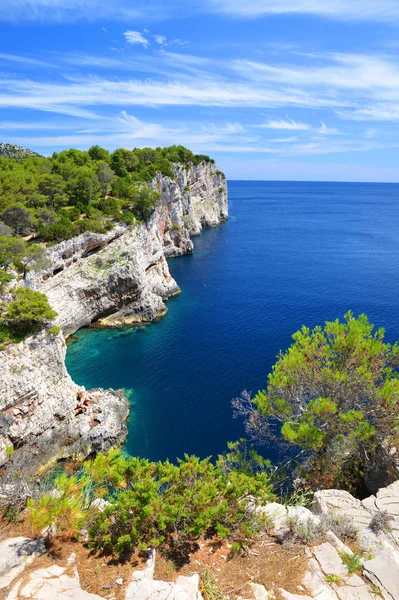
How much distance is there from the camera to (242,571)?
10.9m

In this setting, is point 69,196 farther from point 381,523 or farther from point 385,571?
point 385,571

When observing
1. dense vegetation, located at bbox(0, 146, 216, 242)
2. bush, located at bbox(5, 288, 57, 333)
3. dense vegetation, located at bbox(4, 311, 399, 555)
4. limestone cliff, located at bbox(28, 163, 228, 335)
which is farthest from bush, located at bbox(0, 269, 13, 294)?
dense vegetation, located at bbox(4, 311, 399, 555)

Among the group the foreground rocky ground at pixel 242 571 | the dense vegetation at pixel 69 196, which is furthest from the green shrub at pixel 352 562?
the dense vegetation at pixel 69 196

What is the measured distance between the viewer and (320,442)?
16.3m

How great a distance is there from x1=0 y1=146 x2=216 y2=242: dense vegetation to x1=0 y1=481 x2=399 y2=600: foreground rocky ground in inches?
1357

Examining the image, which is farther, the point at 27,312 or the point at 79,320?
the point at 79,320

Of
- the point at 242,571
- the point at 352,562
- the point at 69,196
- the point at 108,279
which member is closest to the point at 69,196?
the point at 69,196

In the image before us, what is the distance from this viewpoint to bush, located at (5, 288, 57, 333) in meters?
29.1

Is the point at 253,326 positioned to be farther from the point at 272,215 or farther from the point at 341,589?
the point at 272,215

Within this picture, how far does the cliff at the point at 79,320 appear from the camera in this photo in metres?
26.9

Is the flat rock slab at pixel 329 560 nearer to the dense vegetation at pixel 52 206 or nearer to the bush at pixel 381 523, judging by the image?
the bush at pixel 381 523

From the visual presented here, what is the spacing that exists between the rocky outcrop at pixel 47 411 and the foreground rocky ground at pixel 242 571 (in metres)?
15.8

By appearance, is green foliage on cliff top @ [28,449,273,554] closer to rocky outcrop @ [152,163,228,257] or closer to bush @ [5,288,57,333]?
bush @ [5,288,57,333]

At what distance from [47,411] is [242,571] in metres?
22.5
